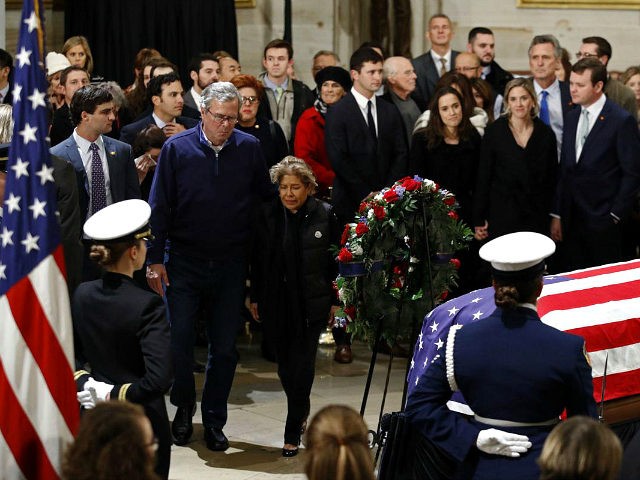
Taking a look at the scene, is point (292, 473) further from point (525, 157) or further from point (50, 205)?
point (525, 157)

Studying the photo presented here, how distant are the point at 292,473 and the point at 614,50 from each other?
7.05 m

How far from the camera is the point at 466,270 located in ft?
29.2

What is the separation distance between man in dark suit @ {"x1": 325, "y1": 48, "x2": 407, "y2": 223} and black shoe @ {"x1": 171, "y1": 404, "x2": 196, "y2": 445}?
220cm

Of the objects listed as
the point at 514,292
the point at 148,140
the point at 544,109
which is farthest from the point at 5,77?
the point at 514,292

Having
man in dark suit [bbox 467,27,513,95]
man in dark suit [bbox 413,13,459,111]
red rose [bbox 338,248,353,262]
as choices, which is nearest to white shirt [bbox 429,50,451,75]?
man in dark suit [bbox 413,13,459,111]

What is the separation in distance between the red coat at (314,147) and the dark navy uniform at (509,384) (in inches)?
186

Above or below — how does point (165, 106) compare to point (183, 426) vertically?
above

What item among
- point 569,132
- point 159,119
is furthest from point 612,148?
point 159,119

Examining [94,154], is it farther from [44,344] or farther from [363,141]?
[44,344]

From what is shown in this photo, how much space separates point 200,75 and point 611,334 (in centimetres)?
448

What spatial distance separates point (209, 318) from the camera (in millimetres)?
6789

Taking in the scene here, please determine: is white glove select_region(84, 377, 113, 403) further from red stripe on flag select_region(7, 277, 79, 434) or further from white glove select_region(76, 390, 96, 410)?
red stripe on flag select_region(7, 277, 79, 434)

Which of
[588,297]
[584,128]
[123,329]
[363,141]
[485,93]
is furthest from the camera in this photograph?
[485,93]

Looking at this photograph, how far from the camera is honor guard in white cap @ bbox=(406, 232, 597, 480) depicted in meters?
3.99
